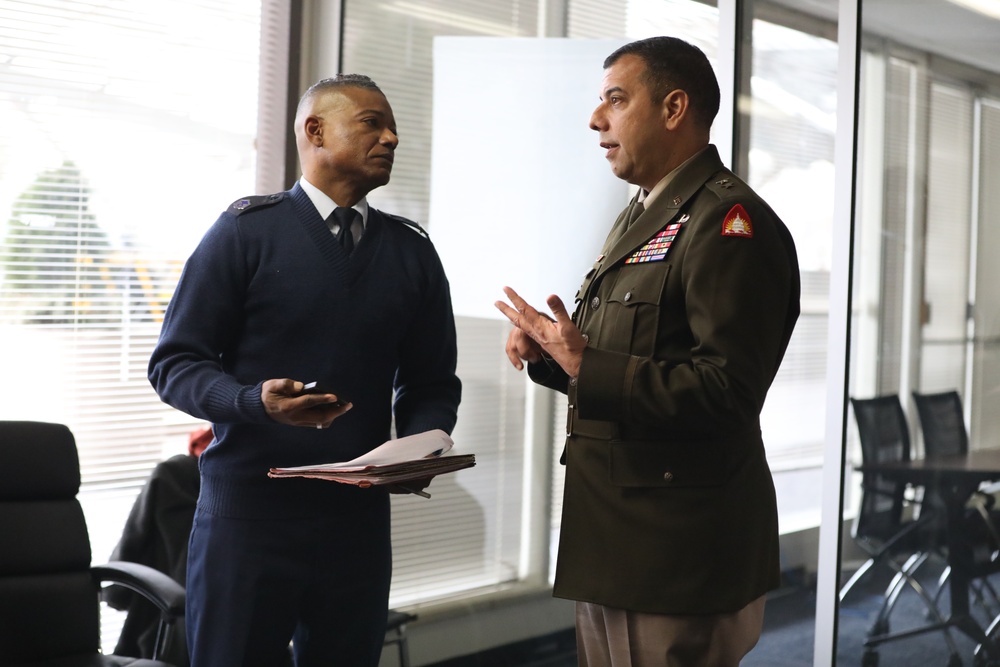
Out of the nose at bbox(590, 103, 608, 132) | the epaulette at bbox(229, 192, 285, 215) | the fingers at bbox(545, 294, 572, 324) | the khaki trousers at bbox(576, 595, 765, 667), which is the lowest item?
the khaki trousers at bbox(576, 595, 765, 667)

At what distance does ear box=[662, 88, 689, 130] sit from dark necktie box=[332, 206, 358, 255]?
27.2 inches

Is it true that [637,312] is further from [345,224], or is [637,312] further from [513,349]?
[345,224]

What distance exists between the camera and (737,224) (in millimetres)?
1461

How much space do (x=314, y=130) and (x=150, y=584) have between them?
4.04ft

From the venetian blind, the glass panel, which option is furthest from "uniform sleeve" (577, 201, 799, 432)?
the venetian blind

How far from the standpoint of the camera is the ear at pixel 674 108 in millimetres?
1601

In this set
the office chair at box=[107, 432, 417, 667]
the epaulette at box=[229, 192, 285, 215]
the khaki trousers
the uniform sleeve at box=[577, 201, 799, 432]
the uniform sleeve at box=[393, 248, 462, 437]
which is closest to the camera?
the uniform sleeve at box=[577, 201, 799, 432]

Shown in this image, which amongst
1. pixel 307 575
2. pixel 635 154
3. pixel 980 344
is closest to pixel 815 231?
pixel 980 344

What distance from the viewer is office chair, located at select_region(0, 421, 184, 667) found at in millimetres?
2340

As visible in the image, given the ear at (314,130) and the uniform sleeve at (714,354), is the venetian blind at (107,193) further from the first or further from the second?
the uniform sleeve at (714,354)

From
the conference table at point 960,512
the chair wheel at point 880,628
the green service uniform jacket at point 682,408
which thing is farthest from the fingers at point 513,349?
the chair wheel at point 880,628

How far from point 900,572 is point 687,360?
129cm

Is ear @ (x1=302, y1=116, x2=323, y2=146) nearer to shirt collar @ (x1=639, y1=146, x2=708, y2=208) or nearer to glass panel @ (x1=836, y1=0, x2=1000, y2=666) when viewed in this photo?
shirt collar @ (x1=639, y1=146, x2=708, y2=208)

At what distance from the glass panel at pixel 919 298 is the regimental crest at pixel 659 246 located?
112 cm
